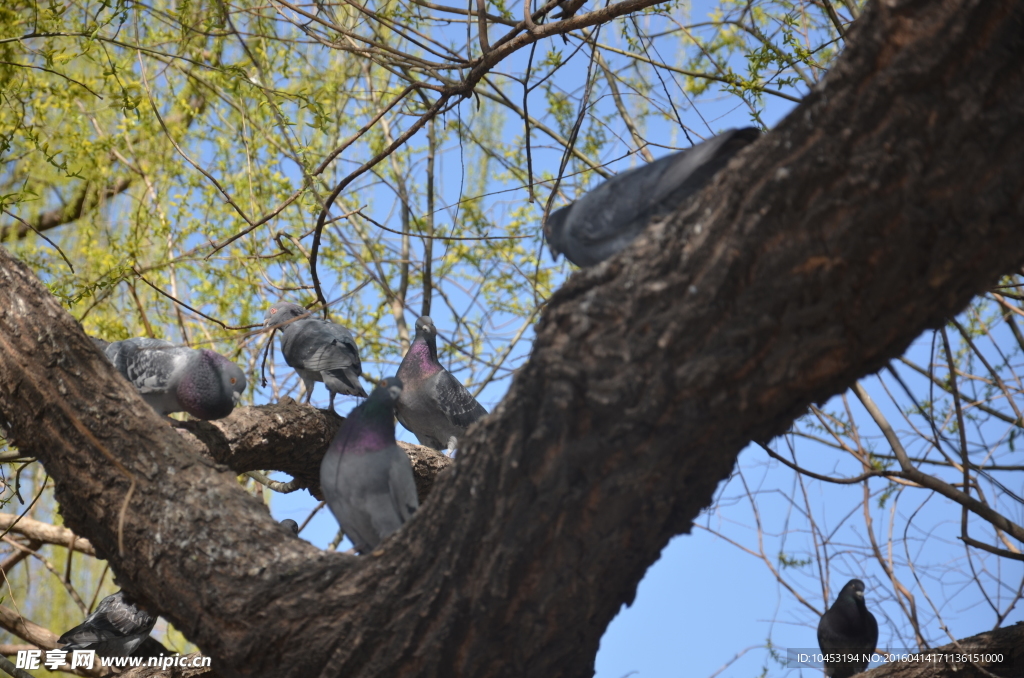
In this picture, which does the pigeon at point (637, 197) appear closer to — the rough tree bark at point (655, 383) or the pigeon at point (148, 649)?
the rough tree bark at point (655, 383)

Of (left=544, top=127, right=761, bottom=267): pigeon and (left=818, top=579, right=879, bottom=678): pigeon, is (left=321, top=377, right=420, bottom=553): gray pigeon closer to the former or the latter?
(left=544, top=127, right=761, bottom=267): pigeon

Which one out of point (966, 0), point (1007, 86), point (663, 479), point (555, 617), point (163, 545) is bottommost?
point (555, 617)

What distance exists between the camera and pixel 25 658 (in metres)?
4.43

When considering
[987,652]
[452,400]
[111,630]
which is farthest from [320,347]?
[987,652]

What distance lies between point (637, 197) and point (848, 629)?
299 cm

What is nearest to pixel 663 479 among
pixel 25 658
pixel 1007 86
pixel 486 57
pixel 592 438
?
pixel 592 438

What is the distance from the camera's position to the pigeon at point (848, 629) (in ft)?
13.3

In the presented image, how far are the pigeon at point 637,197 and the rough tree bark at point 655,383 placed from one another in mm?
394

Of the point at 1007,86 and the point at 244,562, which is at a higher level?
the point at 1007,86

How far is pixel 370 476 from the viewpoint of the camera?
8.26 feet

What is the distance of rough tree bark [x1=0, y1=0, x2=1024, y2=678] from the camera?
151 cm

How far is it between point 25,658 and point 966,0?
205 inches

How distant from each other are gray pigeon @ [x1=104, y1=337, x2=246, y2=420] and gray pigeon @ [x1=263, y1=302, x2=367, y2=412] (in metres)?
0.53

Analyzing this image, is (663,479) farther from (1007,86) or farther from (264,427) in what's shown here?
(264,427)
